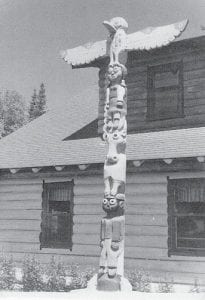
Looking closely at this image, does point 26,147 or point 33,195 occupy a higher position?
point 26,147

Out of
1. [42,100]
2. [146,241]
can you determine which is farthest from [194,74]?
[42,100]

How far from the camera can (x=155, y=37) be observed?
8.19 metres

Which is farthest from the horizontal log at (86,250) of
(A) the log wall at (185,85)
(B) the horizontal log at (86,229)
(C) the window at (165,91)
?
(C) the window at (165,91)

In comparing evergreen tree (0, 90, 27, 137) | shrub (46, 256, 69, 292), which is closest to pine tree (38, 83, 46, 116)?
evergreen tree (0, 90, 27, 137)

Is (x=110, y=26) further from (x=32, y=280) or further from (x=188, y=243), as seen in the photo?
(x=188, y=243)

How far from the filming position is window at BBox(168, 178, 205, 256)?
33.0 ft

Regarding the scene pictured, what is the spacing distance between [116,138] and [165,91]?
4.79m

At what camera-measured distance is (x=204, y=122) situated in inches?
427

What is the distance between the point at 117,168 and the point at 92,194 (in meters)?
4.43

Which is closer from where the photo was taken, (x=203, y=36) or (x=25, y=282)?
(x=25, y=282)

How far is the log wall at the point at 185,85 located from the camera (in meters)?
11.0

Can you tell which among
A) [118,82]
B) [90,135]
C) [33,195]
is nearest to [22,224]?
[33,195]

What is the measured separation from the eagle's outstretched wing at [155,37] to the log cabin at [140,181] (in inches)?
106

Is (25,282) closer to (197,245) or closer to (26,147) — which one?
(197,245)
